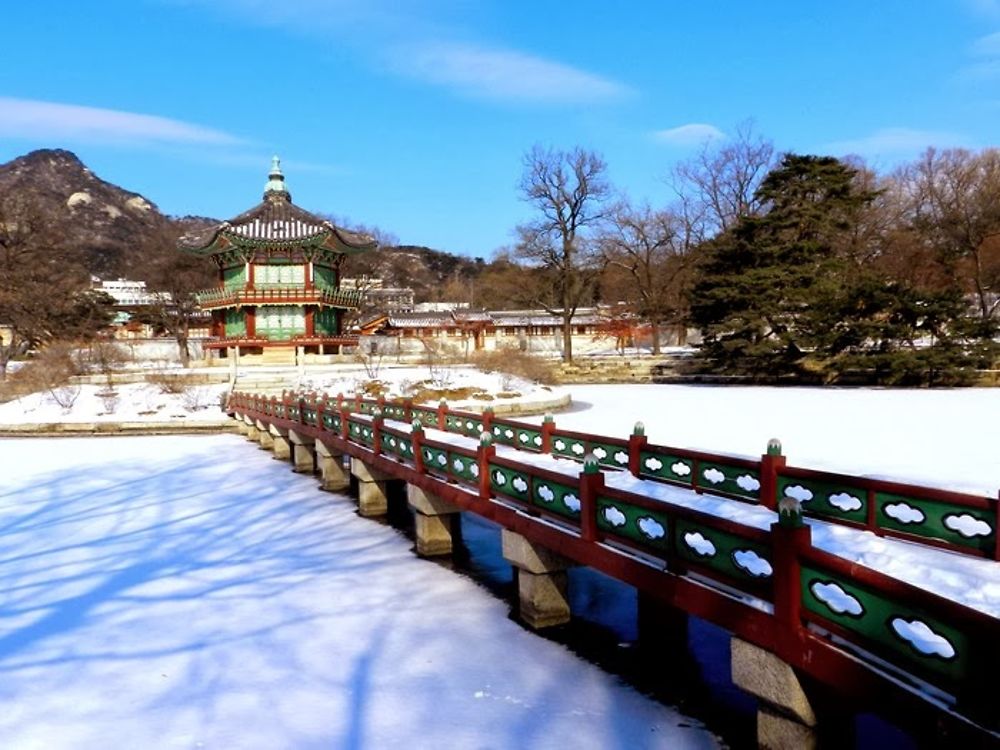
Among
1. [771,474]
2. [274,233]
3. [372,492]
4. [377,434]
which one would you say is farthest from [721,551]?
[274,233]

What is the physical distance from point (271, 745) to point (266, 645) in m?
1.73

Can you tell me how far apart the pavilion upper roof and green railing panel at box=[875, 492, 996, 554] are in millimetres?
34181

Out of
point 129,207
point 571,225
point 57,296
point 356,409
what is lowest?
point 356,409

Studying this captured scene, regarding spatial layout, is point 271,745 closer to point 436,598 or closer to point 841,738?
point 436,598

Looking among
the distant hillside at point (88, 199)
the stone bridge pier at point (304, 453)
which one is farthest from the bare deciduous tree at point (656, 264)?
the distant hillside at point (88, 199)

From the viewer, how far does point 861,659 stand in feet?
12.1

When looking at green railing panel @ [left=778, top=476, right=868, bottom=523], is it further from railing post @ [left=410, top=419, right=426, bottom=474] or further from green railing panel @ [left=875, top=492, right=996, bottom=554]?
railing post @ [left=410, top=419, right=426, bottom=474]

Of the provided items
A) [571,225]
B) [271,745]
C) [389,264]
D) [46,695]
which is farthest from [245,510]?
[389,264]

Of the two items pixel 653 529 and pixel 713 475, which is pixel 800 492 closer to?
pixel 713 475

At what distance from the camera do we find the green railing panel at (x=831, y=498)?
6664 millimetres

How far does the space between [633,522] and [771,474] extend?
89.3 inches

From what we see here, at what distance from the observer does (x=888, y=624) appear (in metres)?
3.61

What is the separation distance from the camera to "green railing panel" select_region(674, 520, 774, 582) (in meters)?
4.39

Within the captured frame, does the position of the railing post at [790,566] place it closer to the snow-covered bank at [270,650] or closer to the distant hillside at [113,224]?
the snow-covered bank at [270,650]
